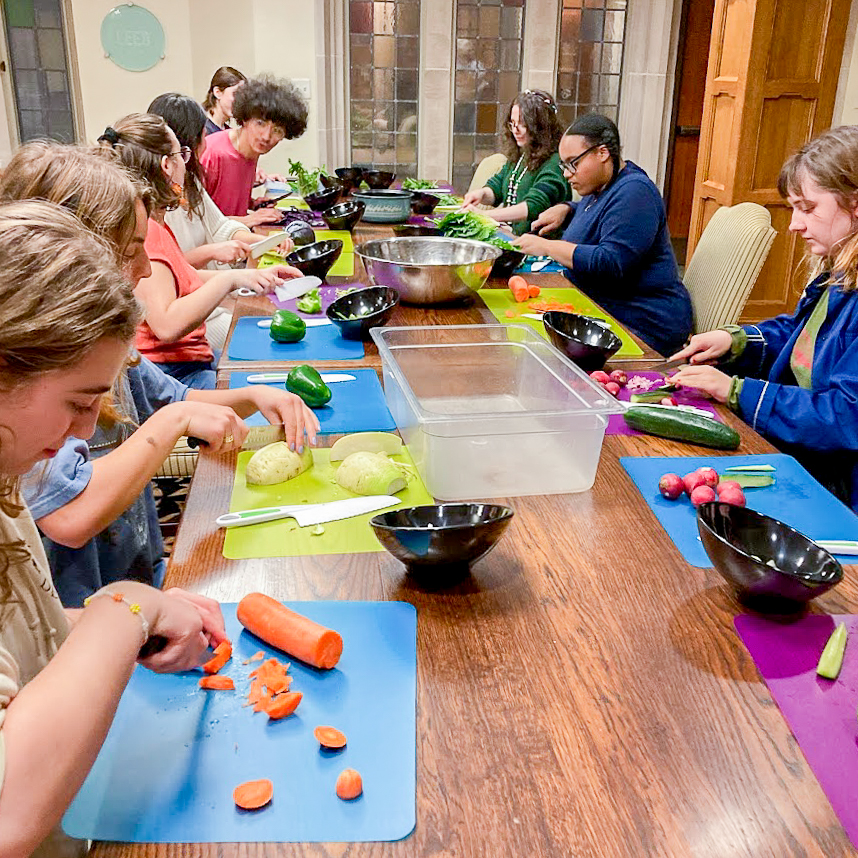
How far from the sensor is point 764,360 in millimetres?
2262

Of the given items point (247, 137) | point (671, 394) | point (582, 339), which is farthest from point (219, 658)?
point (247, 137)

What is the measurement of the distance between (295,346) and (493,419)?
0.99m

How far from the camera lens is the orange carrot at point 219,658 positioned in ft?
3.22

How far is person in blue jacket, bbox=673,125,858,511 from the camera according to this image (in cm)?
179

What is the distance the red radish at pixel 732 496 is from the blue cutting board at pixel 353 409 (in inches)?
24.5

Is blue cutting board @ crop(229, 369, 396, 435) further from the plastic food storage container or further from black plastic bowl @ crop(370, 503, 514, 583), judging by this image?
black plastic bowl @ crop(370, 503, 514, 583)

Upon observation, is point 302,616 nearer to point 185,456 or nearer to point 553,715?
point 553,715

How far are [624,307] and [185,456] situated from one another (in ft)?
5.56

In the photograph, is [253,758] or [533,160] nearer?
[253,758]

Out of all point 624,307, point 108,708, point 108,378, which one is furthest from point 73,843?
point 624,307

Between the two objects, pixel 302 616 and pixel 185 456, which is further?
pixel 185 456

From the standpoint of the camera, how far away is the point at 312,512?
4.34 feet

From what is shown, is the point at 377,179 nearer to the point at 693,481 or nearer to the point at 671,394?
the point at 671,394

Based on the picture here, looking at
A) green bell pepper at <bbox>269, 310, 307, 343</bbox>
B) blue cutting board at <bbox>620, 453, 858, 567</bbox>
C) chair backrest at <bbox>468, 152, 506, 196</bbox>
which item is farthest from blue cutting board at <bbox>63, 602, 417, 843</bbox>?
chair backrest at <bbox>468, 152, 506, 196</bbox>
